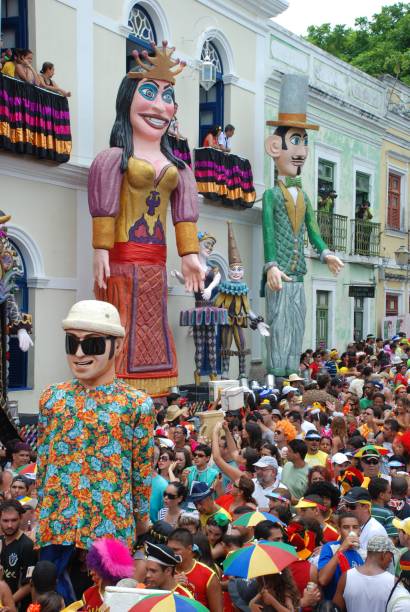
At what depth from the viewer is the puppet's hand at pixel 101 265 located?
12.8 meters

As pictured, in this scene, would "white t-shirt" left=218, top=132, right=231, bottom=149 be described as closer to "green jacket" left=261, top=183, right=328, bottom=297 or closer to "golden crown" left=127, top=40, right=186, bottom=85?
"green jacket" left=261, top=183, right=328, bottom=297

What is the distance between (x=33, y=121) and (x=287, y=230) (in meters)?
5.62

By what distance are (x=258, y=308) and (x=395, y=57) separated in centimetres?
2154

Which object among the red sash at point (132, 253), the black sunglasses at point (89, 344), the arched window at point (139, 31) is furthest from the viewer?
the arched window at point (139, 31)

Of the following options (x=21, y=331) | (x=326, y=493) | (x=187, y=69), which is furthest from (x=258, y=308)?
(x=326, y=493)

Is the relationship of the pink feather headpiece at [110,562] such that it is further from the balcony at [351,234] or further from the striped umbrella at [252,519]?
the balcony at [351,234]

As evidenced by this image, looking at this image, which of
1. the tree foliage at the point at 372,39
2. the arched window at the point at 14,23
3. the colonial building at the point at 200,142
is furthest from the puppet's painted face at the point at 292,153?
the tree foliage at the point at 372,39

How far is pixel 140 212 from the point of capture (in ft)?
43.1

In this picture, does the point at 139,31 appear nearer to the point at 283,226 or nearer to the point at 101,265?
the point at 283,226

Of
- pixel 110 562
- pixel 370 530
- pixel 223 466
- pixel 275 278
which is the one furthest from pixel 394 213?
pixel 110 562

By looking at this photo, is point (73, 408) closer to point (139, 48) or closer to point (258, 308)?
point (139, 48)

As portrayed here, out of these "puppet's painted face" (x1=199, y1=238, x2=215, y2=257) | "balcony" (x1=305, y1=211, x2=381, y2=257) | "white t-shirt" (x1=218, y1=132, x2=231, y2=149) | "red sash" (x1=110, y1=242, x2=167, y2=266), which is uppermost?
"white t-shirt" (x1=218, y1=132, x2=231, y2=149)

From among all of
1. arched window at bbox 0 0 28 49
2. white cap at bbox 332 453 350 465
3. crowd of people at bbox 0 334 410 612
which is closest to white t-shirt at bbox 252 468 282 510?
crowd of people at bbox 0 334 410 612

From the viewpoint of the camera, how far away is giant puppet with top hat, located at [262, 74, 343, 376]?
16750 millimetres
